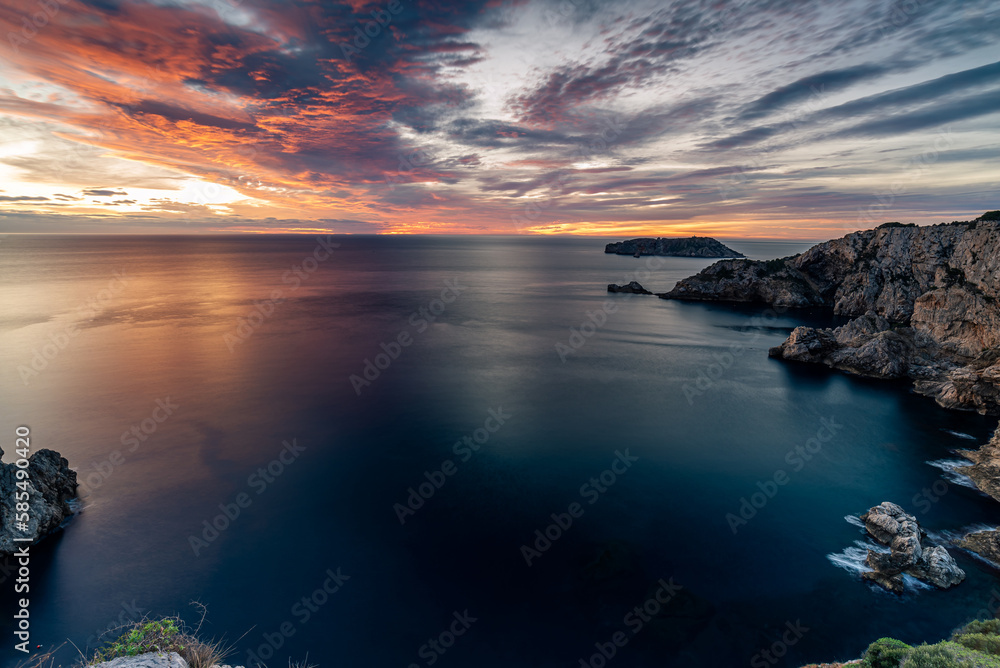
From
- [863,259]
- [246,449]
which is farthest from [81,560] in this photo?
[863,259]

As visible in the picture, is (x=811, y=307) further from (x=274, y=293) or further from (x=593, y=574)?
(x=274, y=293)
